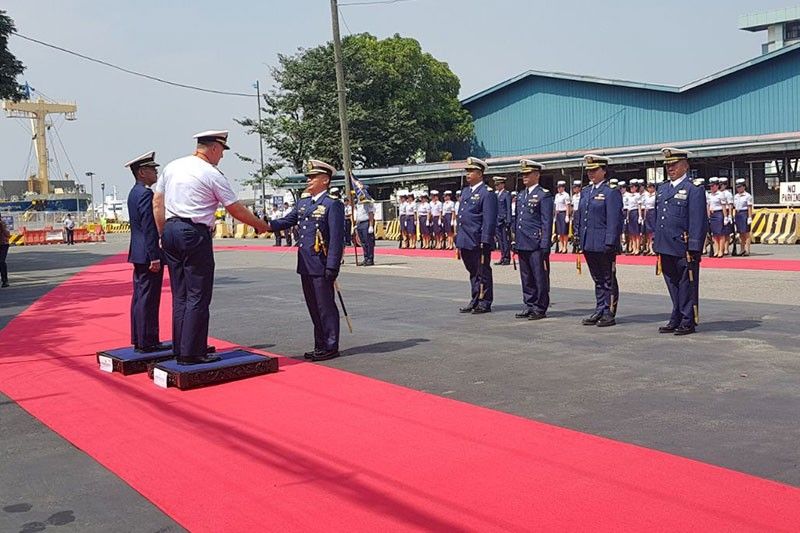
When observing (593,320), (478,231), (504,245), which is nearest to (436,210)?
(504,245)

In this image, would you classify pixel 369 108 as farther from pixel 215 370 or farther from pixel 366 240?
pixel 215 370

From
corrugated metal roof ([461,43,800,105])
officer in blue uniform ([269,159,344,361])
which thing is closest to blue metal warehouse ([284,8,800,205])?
corrugated metal roof ([461,43,800,105])

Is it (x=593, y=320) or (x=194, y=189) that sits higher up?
(x=194, y=189)

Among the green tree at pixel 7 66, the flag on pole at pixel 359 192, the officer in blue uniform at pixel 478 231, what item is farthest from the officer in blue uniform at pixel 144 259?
the green tree at pixel 7 66

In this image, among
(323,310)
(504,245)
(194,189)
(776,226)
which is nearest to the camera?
(194,189)

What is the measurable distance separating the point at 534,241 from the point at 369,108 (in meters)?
40.9

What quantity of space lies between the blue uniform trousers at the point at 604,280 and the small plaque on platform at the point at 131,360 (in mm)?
4998

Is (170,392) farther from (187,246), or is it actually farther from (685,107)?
(685,107)

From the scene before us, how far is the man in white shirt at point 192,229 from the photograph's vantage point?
24.6 feet

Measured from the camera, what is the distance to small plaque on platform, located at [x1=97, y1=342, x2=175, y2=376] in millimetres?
8219

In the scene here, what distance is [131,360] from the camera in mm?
8219

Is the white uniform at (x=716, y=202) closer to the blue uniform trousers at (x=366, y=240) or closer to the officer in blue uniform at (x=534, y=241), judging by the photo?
the blue uniform trousers at (x=366, y=240)

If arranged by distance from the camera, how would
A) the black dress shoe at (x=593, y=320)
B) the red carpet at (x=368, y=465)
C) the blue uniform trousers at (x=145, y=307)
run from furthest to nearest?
the black dress shoe at (x=593, y=320), the blue uniform trousers at (x=145, y=307), the red carpet at (x=368, y=465)

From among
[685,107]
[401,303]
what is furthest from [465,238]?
[685,107]
